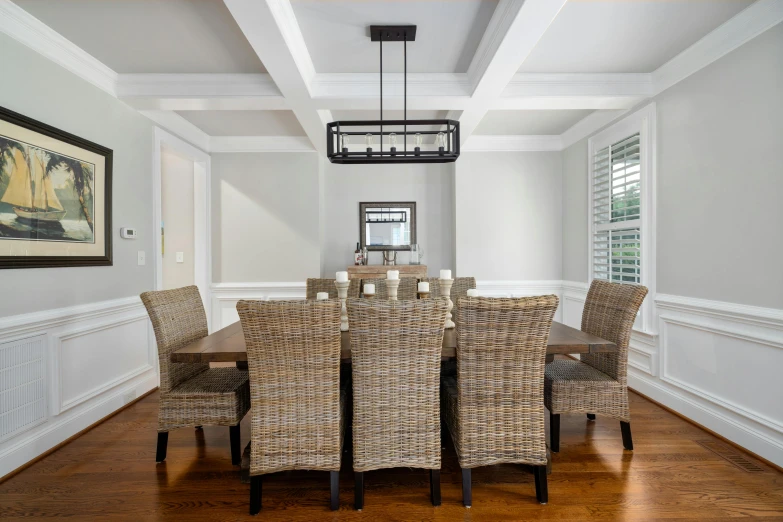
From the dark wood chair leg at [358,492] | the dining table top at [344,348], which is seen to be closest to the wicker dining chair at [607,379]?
the dining table top at [344,348]

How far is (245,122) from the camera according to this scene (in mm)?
4121

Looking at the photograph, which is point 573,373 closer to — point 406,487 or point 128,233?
point 406,487

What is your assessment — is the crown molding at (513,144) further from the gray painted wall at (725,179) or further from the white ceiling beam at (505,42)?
the gray painted wall at (725,179)

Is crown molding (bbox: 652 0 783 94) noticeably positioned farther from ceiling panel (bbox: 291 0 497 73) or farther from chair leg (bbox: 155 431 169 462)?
chair leg (bbox: 155 431 169 462)

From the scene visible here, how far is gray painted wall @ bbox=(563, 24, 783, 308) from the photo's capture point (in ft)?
7.32

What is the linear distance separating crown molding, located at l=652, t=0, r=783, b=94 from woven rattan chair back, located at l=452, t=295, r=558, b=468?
2125 mm

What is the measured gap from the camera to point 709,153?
2639 millimetres

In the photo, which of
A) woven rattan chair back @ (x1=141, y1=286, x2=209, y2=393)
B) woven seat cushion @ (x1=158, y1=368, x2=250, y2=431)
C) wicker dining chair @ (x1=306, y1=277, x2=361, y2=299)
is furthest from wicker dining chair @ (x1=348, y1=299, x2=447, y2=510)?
wicker dining chair @ (x1=306, y1=277, x2=361, y2=299)

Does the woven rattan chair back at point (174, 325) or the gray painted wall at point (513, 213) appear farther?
the gray painted wall at point (513, 213)

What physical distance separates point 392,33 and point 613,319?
2.23m

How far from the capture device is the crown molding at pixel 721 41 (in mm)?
2217

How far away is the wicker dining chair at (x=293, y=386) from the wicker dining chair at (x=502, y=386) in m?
0.58

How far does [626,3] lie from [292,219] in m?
3.65

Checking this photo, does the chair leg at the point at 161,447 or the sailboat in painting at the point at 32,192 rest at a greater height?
the sailboat in painting at the point at 32,192
